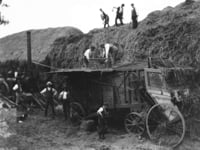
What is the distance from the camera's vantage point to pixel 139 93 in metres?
10.9

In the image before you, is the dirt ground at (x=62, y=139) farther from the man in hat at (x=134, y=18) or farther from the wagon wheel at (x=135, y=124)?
the man in hat at (x=134, y=18)

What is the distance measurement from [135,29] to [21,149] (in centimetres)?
1078

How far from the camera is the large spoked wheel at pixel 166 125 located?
9.17 metres

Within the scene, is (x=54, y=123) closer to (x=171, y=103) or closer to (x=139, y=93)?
(x=139, y=93)

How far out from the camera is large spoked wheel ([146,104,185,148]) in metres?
9.17

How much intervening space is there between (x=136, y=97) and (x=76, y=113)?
3505 mm

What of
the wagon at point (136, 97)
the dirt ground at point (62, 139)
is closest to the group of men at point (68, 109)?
the dirt ground at point (62, 139)

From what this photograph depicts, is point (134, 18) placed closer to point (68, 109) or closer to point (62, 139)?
point (68, 109)

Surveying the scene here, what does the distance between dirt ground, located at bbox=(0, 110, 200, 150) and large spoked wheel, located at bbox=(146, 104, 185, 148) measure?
0.98 feet

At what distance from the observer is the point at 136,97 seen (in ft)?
36.2

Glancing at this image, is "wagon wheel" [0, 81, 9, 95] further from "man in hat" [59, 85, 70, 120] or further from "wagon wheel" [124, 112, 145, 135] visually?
"wagon wheel" [124, 112, 145, 135]

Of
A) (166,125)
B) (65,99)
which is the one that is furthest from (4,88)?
(166,125)

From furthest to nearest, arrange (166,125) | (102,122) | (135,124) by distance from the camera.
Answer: (102,122), (135,124), (166,125)

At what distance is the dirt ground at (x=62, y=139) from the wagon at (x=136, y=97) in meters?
0.49
